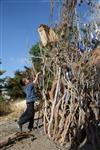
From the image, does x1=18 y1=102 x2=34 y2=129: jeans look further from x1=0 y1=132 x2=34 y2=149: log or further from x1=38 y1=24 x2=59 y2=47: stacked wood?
x1=38 y1=24 x2=59 y2=47: stacked wood

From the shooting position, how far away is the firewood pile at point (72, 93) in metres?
10.1

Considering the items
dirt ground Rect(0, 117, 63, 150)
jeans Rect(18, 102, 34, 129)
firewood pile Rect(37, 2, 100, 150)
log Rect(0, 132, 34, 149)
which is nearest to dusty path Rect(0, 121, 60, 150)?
dirt ground Rect(0, 117, 63, 150)

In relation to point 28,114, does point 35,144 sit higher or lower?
lower

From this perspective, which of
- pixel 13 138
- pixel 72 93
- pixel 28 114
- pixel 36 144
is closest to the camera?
pixel 72 93

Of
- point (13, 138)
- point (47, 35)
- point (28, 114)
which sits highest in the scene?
point (47, 35)

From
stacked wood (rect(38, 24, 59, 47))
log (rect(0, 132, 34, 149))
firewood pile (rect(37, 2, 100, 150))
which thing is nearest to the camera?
firewood pile (rect(37, 2, 100, 150))

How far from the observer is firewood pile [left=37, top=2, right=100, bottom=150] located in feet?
33.1

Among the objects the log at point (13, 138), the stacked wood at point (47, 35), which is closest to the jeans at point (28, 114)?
the log at point (13, 138)

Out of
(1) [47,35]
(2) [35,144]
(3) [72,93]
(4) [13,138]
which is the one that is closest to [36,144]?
(2) [35,144]

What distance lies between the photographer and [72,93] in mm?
10078

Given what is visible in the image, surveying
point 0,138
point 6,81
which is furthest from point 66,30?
point 6,81

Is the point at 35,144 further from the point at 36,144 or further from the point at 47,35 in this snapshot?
the point at 47,35

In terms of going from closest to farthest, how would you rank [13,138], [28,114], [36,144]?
[36,144], [13,138], [28,114]

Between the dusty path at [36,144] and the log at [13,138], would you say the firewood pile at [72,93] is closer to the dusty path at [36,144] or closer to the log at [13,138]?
the dusty path at [36,144]
